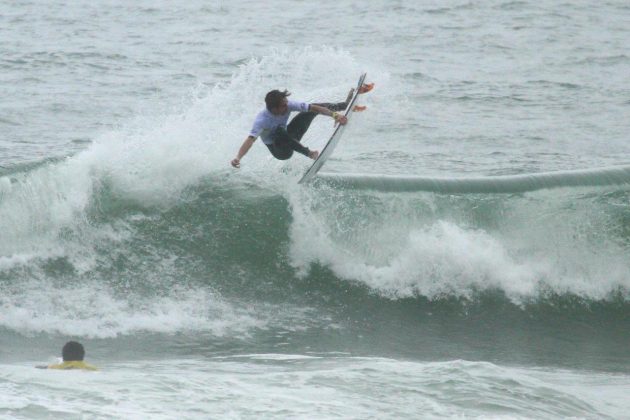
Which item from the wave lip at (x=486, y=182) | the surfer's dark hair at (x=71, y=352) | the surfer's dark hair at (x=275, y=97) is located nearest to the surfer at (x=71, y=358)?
the surfer's dark hair at (x=71, y=352)

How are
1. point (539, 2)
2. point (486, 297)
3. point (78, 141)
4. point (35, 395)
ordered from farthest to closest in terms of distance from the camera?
1. point (539, 2)
2. point (78, 141)
3. point (486, 297)
4. point (35, 395)

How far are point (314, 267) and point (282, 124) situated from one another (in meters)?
2.03

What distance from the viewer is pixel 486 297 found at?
1230 centimetres

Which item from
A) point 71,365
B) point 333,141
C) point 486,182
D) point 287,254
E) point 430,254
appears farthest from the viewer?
point 486,182

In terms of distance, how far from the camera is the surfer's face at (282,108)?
37.0ft

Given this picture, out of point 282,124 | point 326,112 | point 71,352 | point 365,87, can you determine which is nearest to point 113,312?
point 282,124

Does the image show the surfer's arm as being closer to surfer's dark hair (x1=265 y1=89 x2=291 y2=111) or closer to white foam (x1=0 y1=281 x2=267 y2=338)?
surfer's dark hair (x1=265 y1=89 x2=291 y2=111)

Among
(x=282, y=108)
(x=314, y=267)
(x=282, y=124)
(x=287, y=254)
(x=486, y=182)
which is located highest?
(x=282, y=108)

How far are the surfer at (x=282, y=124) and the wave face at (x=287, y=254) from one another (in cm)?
161

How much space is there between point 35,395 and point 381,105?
15.9m

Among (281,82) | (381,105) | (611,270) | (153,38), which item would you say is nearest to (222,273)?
(611,270)

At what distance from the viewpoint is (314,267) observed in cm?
1270

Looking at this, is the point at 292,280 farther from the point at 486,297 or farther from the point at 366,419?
the point at 366,419

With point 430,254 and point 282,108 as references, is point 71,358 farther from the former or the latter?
point 430,254
